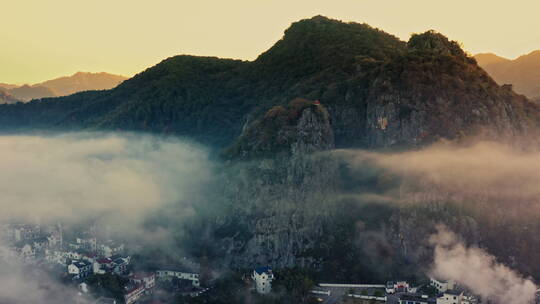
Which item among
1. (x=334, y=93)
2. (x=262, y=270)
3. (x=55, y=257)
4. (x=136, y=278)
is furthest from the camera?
(x=334, y=93)

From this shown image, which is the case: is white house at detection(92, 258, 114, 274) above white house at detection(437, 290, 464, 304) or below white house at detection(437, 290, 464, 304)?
below

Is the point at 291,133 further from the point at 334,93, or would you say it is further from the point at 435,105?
the point at 435,105

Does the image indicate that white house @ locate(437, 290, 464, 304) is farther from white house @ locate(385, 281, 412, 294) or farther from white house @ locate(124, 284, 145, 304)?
white house @ locate(124, 284, 145, 304)

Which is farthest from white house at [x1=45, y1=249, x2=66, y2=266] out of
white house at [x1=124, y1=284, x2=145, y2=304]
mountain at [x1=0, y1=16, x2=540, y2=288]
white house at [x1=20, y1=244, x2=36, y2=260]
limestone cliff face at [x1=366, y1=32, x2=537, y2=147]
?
limestone cliff face at [x1=366, y1=32, x2=537, y2=147]

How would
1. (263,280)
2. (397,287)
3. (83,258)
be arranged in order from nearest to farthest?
(397,287), (263,280), (83,258)

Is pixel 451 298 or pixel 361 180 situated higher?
pixel 361 180

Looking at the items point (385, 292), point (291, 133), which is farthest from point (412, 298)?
point (291, 133)
